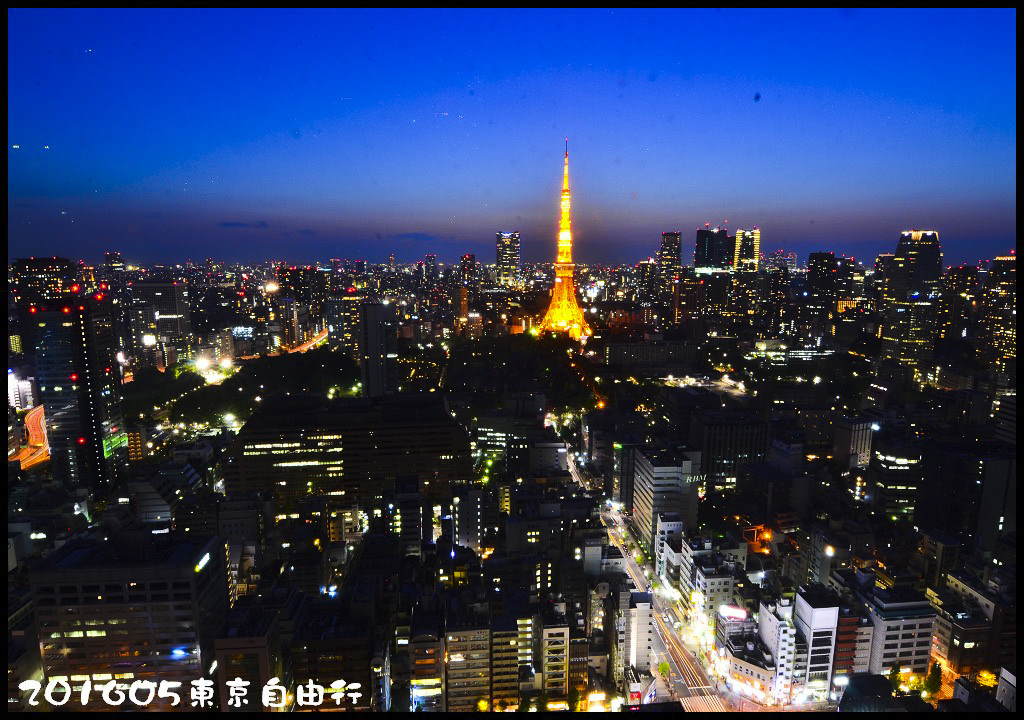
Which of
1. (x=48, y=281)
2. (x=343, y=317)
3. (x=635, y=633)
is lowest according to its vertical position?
(x=635, y=633)

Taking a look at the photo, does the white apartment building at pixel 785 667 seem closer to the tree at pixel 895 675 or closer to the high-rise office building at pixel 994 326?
the tree at pixel 895 675

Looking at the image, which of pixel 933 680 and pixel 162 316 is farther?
pixel 162 316

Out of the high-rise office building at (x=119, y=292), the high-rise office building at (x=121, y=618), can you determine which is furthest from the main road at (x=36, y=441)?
the high-rise office building at (x=121, y=618)

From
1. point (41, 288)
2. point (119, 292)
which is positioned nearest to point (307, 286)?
point (119, 292)

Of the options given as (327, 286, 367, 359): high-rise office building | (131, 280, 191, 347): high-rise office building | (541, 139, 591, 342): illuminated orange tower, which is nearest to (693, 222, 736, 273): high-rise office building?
(541, 139, 591, 342): illuminated orange tower

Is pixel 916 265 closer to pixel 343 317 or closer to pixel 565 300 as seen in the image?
pixel 565 300

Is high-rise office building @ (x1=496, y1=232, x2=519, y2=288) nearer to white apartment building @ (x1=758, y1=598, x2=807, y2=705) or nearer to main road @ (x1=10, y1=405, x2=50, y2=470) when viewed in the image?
main road @ (x1=10, y1=405, x2=50, y2=470)
